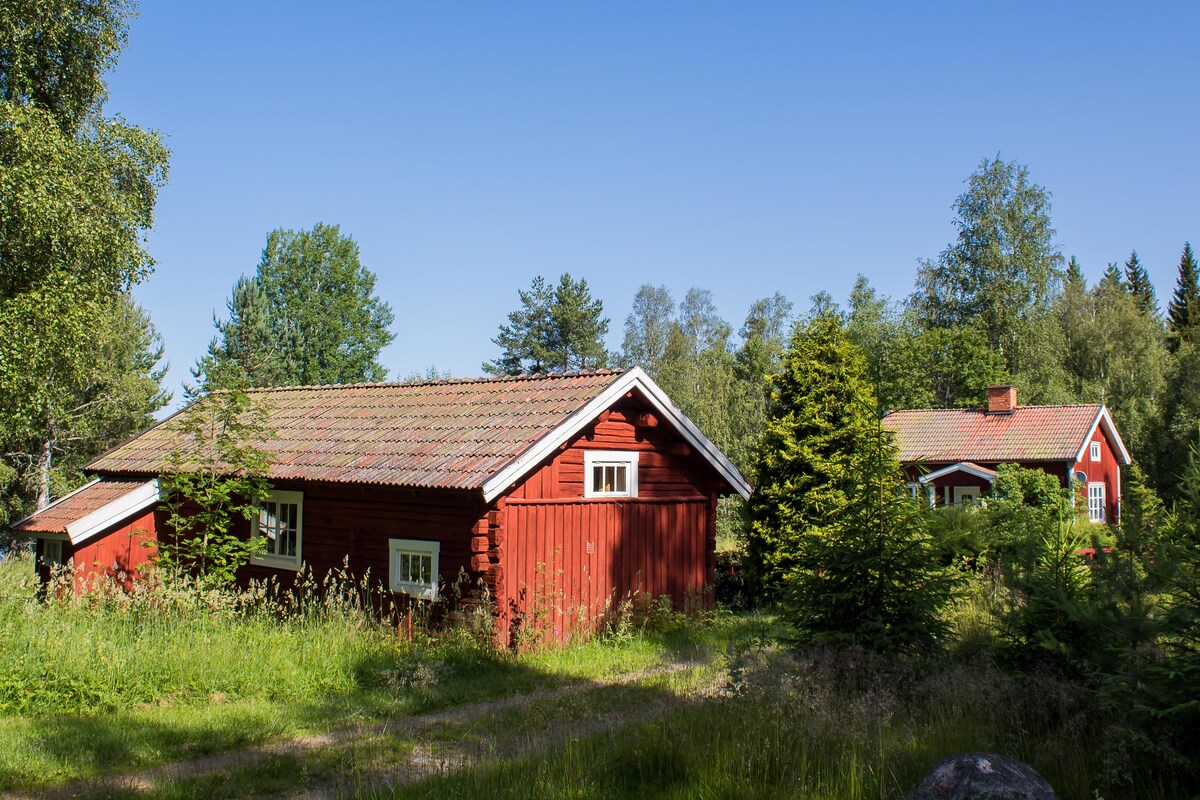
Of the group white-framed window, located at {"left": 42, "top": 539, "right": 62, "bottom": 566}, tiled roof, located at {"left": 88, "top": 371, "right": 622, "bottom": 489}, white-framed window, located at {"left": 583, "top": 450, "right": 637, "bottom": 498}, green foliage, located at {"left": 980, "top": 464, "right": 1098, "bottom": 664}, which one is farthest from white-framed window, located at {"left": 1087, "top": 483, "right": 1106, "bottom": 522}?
white-framed window, located at {"left": 42, "top": 539, "right": 62, "bottom": 566}

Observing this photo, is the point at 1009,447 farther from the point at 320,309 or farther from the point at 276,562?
the point at 320,309

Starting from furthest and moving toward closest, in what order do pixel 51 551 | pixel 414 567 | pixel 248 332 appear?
pixel 248 332
pixel 51 551
pixel 414 567

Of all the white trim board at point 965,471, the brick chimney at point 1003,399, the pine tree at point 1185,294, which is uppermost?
the pine tree at point 1185,294

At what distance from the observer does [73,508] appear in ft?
54.7


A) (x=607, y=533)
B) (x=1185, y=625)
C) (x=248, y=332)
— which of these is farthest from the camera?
(x=248, y=332)

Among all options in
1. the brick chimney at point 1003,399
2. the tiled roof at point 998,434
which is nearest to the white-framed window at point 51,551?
the tiled roof at point 998,434

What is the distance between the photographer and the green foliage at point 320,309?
49.2 meters

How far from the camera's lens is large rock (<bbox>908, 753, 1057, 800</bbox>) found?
191 inches

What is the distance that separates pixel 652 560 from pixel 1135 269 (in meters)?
78.9

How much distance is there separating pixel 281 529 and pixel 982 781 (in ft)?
44.9

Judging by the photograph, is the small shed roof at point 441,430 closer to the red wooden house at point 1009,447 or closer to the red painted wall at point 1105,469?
the red wooden house at point 1009,447

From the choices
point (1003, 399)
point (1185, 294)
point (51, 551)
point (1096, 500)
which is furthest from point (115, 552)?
point (1185, 294)

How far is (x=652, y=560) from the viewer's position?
15.3m

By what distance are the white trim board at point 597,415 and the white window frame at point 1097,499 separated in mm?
23924
